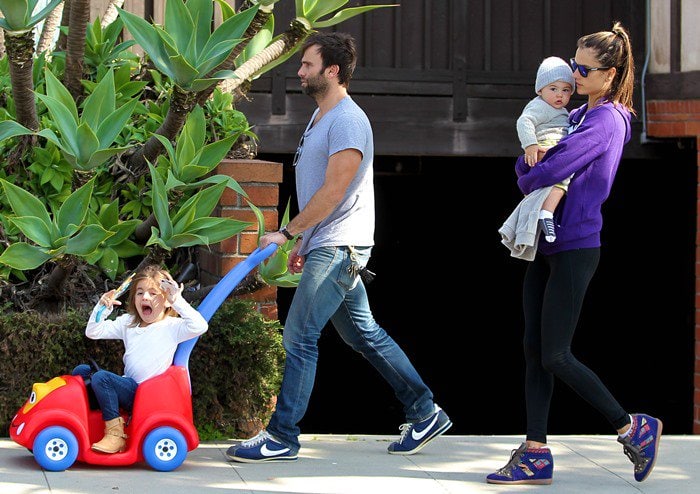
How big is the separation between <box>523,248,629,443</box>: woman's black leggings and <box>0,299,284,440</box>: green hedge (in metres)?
1.36

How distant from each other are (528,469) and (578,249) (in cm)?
88

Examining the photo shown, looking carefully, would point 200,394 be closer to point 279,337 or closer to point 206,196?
point 279,337

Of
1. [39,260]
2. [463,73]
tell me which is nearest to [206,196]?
[39,260]

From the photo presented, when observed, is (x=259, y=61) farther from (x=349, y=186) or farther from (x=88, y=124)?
(x=349, y=186)

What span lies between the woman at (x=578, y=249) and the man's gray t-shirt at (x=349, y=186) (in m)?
0.65

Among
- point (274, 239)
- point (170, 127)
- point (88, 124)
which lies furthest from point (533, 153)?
point (88, 124)

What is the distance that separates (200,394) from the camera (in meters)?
5.20

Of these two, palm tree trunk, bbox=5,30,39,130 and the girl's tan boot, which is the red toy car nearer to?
the girl's tan boot

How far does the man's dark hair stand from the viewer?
4.58m

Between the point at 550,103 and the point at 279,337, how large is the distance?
1.76m

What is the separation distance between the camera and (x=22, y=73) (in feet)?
16.1

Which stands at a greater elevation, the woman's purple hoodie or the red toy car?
the woman's purple hoodie

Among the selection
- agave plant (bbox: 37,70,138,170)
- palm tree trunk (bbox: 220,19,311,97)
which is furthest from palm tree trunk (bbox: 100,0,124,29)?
agave plant (bbox: 37,70,138,170)

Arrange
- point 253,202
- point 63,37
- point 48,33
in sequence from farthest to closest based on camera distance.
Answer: point 63,37, point 48,33, point 253,202
